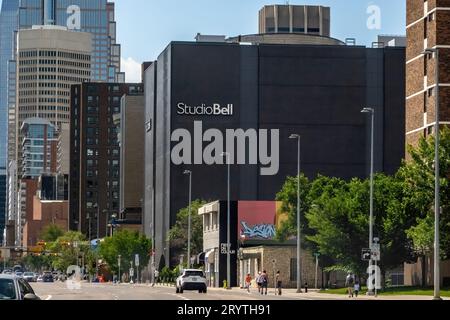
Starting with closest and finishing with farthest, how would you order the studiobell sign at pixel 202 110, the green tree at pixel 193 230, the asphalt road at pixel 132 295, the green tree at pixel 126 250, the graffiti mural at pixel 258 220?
1. the asphalt road at pixel 132 295
2. the graffiti mural at pixel 258 220
3. the green tree at pixel 193 230
4. the studiobell sign at pixel 202 110
5. the green tree at pixel 126 250

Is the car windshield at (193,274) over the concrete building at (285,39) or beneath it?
beneath

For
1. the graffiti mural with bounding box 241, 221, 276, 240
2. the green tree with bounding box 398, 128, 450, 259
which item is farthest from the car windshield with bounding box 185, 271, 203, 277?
the graffiti mural with bounding box 241, 221, 276, 240

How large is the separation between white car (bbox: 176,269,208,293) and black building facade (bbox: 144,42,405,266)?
88783 mm

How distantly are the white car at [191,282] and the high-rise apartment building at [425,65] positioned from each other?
22.1 metres

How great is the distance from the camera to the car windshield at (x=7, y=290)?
22.9m

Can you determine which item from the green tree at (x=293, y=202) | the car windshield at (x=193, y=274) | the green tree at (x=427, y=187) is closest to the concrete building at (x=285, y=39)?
the green tree at (x=293, y=202)

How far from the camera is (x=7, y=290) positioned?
75.9 feet

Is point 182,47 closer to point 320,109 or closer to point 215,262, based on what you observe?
point 320,109

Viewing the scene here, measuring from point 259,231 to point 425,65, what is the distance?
138 ft

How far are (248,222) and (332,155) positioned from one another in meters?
42.8

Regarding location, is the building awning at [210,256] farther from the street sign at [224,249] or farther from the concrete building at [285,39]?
the concrete building at [285,39]

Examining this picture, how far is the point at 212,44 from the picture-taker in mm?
172750

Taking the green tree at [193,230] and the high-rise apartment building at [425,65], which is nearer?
the high-rise apartment building at [425,65]

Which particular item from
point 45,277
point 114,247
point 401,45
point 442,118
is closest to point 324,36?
point 401,45
